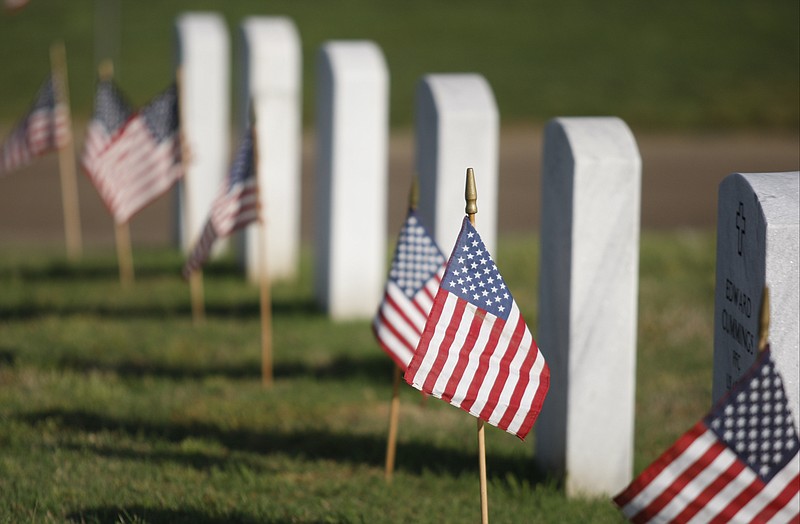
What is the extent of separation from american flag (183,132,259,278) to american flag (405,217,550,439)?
305 centimetres

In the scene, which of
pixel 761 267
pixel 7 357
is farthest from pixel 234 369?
pixel 761 267

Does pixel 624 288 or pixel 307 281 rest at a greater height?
pixel 624 288

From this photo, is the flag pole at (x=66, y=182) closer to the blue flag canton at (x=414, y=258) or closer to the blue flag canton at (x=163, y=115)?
the blue flag canton at (x=163, y=115)

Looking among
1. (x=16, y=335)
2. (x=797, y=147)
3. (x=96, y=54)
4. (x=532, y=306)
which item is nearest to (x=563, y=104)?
(x=797, y=147)

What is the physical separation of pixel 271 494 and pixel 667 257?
6051 millimetres

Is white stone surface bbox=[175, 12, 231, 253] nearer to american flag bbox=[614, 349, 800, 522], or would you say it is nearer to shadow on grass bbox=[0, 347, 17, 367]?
shadow on grass bbox=[0, 347, 17, 367]

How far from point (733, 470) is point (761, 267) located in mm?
789

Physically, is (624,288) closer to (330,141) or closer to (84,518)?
(84,518)

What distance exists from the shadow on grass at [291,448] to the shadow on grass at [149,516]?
0.62m

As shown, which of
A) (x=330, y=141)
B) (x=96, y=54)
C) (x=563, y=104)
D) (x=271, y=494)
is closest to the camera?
(x=271, y=494)

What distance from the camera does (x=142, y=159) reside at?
873cm

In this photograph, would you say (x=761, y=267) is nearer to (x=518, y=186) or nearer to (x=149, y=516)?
(x=149, y=516)

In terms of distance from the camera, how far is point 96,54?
76.6 ft

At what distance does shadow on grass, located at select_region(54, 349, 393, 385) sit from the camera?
25.5ft
